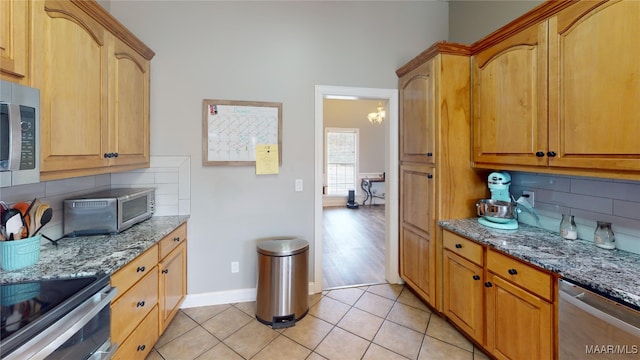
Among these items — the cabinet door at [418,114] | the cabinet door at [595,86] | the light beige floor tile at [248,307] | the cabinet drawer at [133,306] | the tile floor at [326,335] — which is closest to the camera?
the cabinet door at [595,86]

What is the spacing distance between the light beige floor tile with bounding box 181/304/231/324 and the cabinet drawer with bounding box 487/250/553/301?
226 centimetres

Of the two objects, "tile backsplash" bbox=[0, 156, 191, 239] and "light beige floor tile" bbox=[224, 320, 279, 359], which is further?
"tile backsplash" bbox=[0, 156, 191, 239]

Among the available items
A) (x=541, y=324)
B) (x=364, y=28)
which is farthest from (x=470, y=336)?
(x=364, y=28)

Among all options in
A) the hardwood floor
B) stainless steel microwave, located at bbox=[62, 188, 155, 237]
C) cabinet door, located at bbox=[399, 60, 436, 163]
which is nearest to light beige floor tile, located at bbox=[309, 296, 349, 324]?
the hardwood floor

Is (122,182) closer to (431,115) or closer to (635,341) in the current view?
(431,115)

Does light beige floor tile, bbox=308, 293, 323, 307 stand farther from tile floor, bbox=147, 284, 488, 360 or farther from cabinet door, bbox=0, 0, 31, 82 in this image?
cabinet door, bbox=0, 0, 31, 82

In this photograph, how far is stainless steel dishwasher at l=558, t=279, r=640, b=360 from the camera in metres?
1.10

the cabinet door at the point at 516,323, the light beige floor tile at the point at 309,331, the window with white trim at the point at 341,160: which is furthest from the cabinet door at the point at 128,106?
the window with white trim at the point at 341,160

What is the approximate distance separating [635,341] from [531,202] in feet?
3.99

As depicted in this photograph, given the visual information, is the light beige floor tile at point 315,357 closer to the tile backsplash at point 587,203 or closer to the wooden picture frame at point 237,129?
the wooden picture frame at point 237,129

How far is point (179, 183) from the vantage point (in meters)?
2.51

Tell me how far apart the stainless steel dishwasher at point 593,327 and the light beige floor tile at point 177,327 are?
2503 millimetres

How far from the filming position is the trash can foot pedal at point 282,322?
2256 millimetres

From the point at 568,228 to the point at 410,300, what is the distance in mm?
1452
